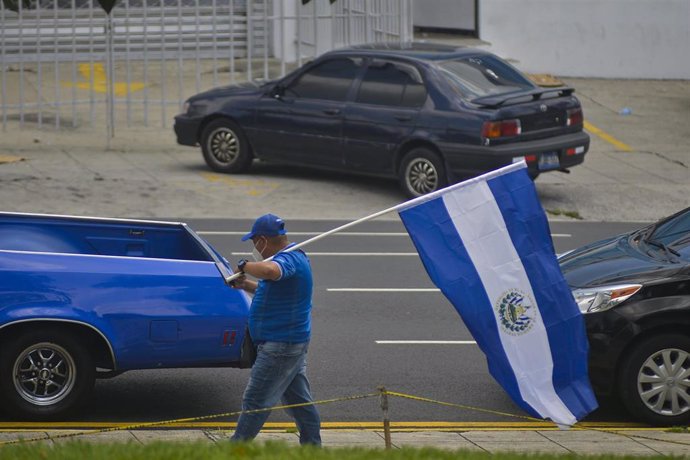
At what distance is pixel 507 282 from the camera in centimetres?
676

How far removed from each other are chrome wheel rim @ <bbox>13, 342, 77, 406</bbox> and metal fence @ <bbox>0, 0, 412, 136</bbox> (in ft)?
38.9

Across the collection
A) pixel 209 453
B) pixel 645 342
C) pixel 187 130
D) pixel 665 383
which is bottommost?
pixel 665 383

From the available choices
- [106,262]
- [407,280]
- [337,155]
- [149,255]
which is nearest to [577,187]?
[337,155]

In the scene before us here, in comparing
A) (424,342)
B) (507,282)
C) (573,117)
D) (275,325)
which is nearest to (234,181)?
(573,117)

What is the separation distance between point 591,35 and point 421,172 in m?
11.3

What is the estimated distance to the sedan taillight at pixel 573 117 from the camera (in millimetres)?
16484

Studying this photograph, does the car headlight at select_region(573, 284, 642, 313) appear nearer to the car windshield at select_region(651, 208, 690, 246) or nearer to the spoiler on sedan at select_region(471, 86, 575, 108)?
the car windshield at select_region(651, 208, 690, 246)

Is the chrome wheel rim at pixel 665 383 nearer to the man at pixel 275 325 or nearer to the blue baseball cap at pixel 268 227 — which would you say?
the man at pixel 275 325

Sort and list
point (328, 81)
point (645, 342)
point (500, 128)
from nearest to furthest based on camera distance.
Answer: point (645, 342)
point (500, 128)
point (328, 81)

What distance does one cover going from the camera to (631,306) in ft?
27.1

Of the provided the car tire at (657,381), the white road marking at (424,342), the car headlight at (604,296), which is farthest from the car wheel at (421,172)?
the car tire at (657,381)

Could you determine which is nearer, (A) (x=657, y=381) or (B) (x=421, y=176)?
(A) (x=657, y=381)

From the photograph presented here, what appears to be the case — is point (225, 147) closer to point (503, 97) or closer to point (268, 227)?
point (503, 97)

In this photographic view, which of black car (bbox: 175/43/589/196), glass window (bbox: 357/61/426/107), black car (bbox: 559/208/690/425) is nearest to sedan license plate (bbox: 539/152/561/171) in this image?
black car (bbox: 175/43/589/196)
